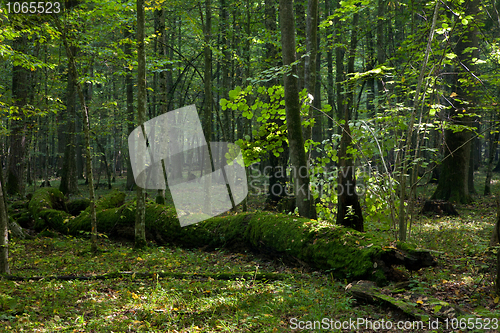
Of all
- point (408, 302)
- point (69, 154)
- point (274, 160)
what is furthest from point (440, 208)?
point (69, 154)

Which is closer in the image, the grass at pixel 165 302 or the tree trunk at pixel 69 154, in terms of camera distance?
the grass at pixel 165 302

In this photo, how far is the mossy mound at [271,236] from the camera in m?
4.92

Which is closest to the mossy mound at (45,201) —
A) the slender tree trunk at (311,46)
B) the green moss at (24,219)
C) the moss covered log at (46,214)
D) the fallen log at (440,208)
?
the moss covered log at (46,214)

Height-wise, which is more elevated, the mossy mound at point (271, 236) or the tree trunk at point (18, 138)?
the tree trunk at point (18, 138)

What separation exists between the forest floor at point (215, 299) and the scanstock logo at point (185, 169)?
85.9 inches

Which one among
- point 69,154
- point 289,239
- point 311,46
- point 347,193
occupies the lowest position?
point 289,239

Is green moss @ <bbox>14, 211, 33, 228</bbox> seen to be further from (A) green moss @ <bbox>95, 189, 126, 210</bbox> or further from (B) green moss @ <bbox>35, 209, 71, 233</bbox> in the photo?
(A) green moss @ <bbox>95, 189, 126, 210</bbox>

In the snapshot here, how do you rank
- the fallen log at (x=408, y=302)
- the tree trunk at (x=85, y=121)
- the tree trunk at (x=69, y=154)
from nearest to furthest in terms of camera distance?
the fallen log at (x=408, y=302), the tree trunk at (x=85, y=121), the tree trunk at (x=69, y=154)

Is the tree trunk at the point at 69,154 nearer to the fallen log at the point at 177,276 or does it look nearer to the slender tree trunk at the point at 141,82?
the slender tree trunk at the point at 141,82

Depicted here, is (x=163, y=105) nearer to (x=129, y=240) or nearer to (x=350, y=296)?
(x=129, y=240)

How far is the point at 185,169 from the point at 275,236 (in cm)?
3179

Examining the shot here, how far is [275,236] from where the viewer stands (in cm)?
643

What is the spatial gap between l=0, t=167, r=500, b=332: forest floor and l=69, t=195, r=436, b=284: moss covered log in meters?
0.31

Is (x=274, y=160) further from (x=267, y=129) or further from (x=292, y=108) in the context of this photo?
(x=292, y=108)
